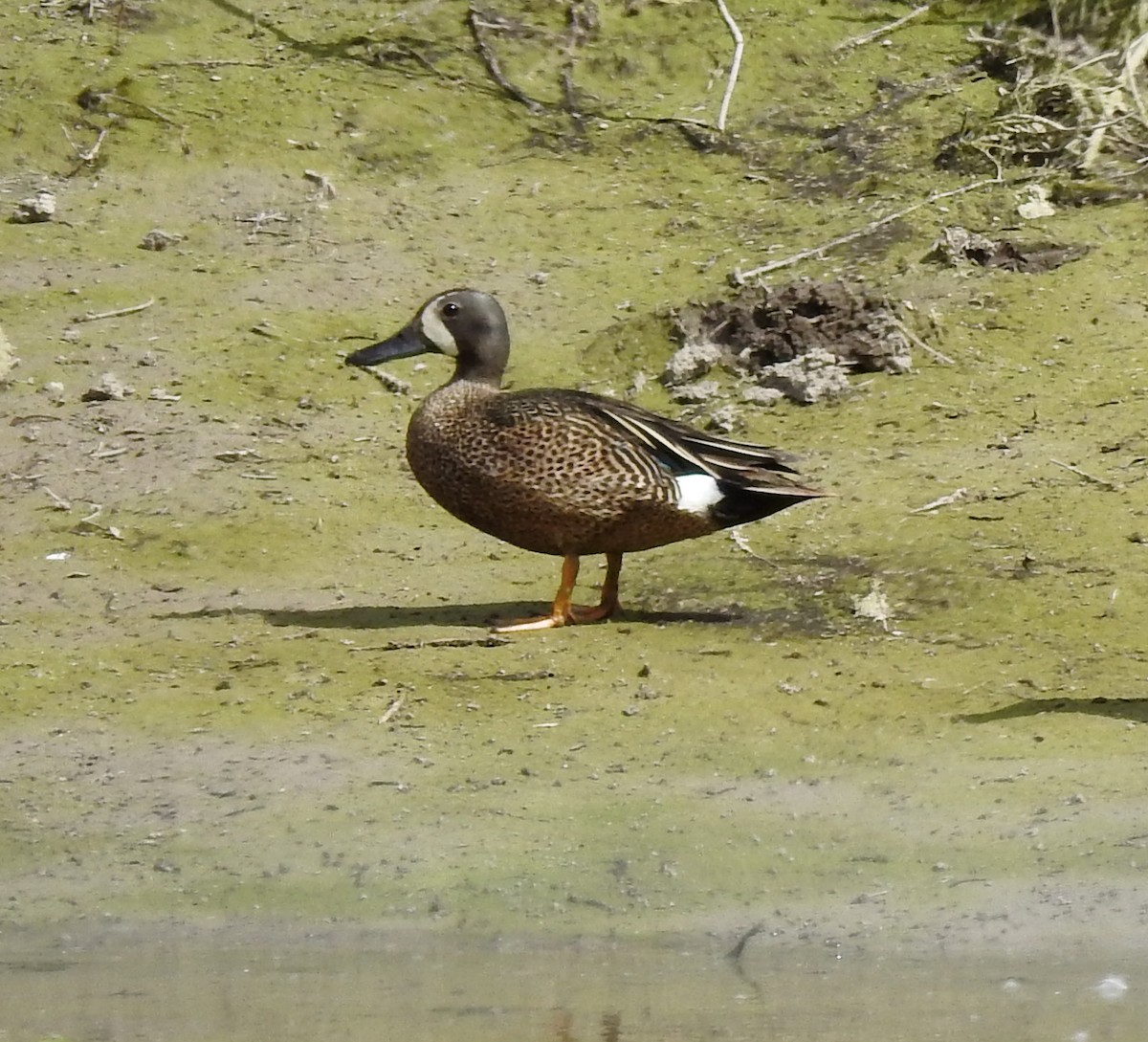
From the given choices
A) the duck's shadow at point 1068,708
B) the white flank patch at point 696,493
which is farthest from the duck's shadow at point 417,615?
the duck's shadow at point 1068,708

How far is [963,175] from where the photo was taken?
399 inches

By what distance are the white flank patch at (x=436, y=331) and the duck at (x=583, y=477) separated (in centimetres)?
42

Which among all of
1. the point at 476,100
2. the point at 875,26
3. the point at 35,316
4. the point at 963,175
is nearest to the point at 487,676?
the point at 35,316

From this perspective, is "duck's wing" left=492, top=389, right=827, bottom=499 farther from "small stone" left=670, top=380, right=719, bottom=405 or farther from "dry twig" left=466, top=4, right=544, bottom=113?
"dry twig" left=466, top=4, right=544, bottom=113

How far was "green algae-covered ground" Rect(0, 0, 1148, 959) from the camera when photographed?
16.7 ft

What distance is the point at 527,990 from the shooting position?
458 cm

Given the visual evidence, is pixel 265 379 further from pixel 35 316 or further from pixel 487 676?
pixel 487 676

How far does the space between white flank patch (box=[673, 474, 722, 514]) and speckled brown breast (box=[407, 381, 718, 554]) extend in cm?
2

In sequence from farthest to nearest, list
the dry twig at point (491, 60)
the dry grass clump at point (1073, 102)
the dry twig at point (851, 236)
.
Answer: the dry twig at point (491, 60)
the dry grass clump at point (1073, 102)
the dry twig at point (851, 236)

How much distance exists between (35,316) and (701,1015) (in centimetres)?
553

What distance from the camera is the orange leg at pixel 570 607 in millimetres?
6570

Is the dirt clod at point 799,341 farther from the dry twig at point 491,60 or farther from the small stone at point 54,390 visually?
the dry twig at point 491,60

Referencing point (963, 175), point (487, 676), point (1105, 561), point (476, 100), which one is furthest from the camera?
point (476, 100)

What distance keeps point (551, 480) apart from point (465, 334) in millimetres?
826
